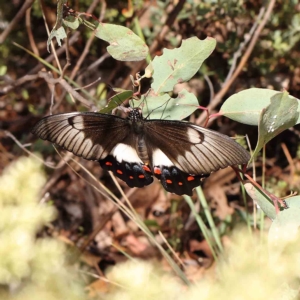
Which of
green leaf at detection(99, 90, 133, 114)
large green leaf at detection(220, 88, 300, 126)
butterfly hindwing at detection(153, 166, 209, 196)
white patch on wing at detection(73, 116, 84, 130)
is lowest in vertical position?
butterfly hindwing at detection(153, 166, 209, 196)

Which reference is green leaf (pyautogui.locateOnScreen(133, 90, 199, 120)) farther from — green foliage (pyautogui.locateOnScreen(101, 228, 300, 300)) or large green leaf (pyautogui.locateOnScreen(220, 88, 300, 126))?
green foliage (pyautogui.locateOnScreen(101, 228, 300, 300))

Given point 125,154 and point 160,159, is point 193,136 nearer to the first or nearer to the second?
point 160,159

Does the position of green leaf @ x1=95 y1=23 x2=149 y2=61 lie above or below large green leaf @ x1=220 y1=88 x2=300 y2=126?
above

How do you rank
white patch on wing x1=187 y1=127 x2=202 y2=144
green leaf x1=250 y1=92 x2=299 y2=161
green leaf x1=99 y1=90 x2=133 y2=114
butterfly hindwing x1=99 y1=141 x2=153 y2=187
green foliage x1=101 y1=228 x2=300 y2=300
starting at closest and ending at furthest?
green foliage x1=101 y1=228 x2=300 y2=300
green leaf x1=250 y1=92 x2=299 y2=161
green leaf x1=99 y1=90 x2=133 y2=114
white patch on wing x1=187 y1=127 x2=202 y2=144
butterfly hindwing x1=99 y1=141 x2=153 y2=187

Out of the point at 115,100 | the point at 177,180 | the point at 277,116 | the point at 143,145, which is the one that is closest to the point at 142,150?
the point at 143,145

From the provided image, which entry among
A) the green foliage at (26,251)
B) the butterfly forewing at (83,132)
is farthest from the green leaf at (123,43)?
the green foliage at (26,251)

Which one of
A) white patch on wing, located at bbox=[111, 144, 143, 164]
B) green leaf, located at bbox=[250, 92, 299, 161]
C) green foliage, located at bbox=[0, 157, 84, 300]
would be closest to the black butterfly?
white patch on wing, located at bbox=[111, 144, 143, 164]

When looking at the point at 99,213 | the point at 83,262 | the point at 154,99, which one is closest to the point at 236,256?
the point at 154,99

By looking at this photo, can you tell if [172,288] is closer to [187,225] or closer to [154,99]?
[154,99]
